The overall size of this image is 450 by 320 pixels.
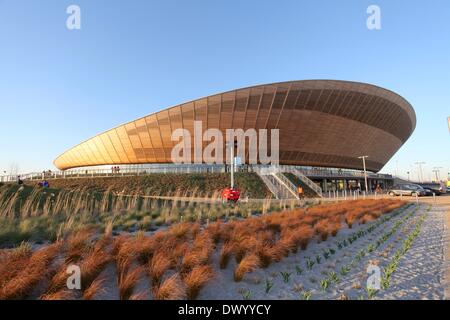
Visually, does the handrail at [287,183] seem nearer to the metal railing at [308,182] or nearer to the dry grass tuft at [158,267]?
the metal railing at [308,182]

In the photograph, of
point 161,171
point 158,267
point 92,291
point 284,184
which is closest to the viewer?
point 92,291

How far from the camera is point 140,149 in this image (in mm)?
48531

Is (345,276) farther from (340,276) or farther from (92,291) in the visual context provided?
(92,291)

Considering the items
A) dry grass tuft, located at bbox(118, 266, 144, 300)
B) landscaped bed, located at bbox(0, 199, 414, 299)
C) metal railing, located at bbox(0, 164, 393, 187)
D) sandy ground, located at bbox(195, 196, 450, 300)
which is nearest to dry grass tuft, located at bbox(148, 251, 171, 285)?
landscaped bed, located at bbox(0, 199, 414, 299)

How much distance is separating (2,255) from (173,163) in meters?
44.6

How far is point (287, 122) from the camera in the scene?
46.9m

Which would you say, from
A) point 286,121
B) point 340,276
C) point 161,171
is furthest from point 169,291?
point 286,121

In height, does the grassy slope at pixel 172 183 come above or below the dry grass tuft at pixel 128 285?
above

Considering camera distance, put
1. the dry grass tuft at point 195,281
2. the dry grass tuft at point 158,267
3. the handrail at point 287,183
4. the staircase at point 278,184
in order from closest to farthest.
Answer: the dry grass tuft at point 195,281, the dry grass tuft at point 158,267, the handrail at point 287,183, the staircase at point 278,184

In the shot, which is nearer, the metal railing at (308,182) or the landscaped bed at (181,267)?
the landscaped bed at (181,267)

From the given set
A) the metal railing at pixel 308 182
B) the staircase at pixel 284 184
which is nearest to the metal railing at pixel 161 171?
the metal railing at pixel 308 182

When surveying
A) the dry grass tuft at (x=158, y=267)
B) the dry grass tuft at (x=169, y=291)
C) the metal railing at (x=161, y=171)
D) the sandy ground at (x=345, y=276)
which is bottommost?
the sandy ground at (x=345, y=276)

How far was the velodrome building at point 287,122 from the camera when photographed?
44.0m
